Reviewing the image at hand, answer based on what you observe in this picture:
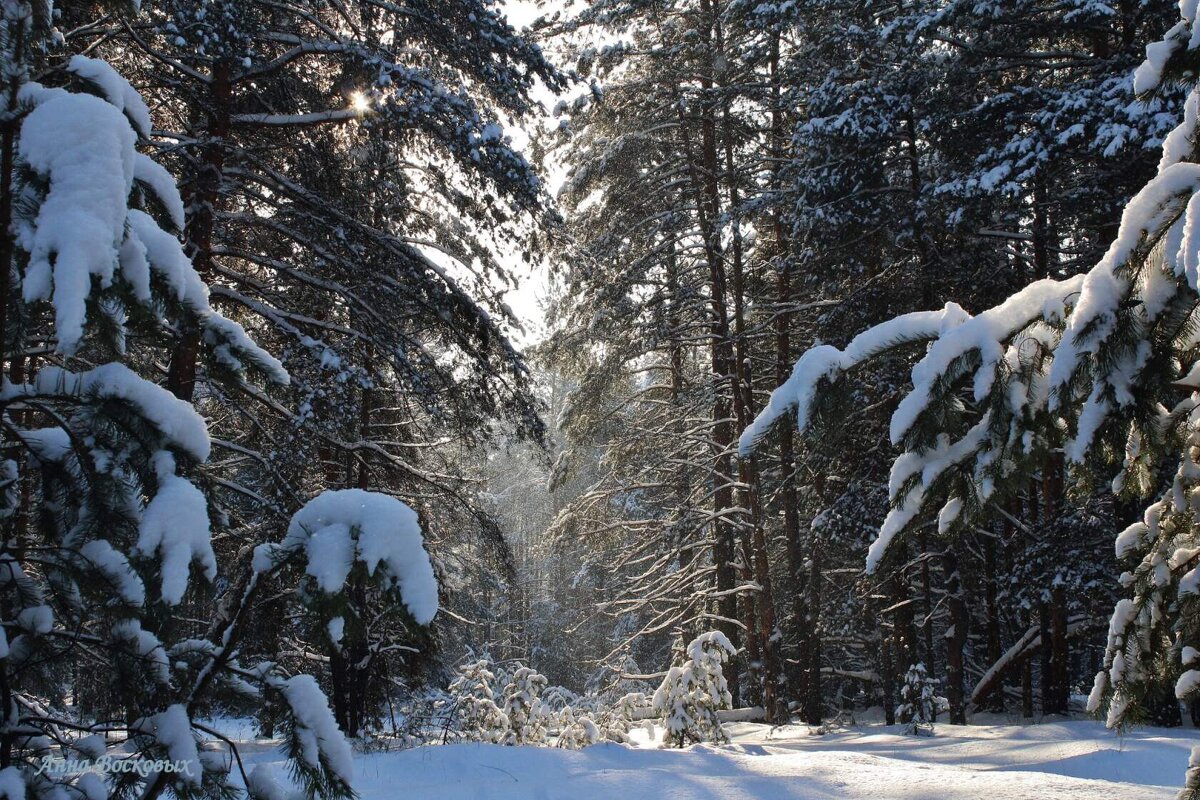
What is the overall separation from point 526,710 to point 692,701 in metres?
1.85

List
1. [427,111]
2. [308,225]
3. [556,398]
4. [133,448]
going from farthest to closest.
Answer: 1. [556,398]
2. [308,225]
3. [427,111]
4. [133,448]

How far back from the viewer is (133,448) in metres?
1.97

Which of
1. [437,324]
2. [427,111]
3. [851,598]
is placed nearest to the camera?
[427,111]

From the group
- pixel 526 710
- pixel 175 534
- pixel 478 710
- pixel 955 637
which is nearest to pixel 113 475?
pixel 175 534

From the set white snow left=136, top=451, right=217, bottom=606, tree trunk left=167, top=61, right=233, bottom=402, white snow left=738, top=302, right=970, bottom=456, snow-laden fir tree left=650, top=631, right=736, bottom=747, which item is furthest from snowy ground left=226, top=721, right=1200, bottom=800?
tree trunk left=167, top=61, right=233, bottom=402

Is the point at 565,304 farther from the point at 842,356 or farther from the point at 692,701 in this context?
the point at 842,356

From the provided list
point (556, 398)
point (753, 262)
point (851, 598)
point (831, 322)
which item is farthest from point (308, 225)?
point (556, 398)

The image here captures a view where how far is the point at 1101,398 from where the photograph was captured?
7.18 feet

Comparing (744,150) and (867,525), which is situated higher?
(744,150)

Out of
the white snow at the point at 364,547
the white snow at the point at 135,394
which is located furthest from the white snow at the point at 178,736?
the white snow at the point at 135,394

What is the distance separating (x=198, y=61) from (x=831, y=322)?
806cm

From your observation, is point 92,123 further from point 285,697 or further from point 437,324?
point 437,324

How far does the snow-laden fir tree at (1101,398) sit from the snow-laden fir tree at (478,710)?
656 cm

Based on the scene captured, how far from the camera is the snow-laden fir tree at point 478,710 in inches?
320
